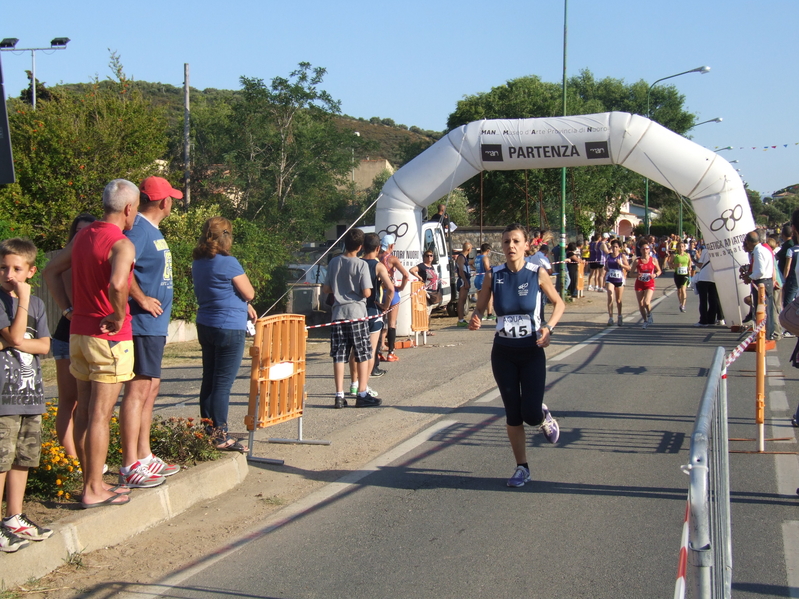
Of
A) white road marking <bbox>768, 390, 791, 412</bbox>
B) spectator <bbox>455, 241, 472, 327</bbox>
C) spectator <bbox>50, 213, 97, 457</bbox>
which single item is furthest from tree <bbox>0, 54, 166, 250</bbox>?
white road marking <bbox>768, 390, 791, 412</bbox>

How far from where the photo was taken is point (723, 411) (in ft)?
14.4

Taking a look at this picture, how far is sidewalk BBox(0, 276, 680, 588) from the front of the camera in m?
4.56

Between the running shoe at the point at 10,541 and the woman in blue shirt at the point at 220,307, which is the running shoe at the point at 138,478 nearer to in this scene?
the running shoe at the point at 10,541

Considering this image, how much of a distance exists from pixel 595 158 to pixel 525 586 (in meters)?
12.2

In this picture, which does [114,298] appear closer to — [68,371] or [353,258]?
[68,371]

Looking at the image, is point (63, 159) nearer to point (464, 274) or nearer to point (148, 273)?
point (464, 274)

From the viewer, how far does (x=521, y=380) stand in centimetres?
591

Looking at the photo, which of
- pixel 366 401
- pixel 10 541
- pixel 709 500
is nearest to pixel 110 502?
pixel 10 541

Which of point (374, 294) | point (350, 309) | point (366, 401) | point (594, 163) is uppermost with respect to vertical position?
point (594, 163)

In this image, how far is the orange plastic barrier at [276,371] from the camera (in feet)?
20.9

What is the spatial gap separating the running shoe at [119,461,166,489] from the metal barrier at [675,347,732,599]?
3.27 m

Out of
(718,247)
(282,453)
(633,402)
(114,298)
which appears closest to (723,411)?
(114,298)

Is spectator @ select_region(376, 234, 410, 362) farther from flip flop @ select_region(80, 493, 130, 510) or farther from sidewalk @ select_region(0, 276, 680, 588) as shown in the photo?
flip flop @ select_region(80, 493, 130, 510)

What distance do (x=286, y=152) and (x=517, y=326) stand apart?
26.0 metres
